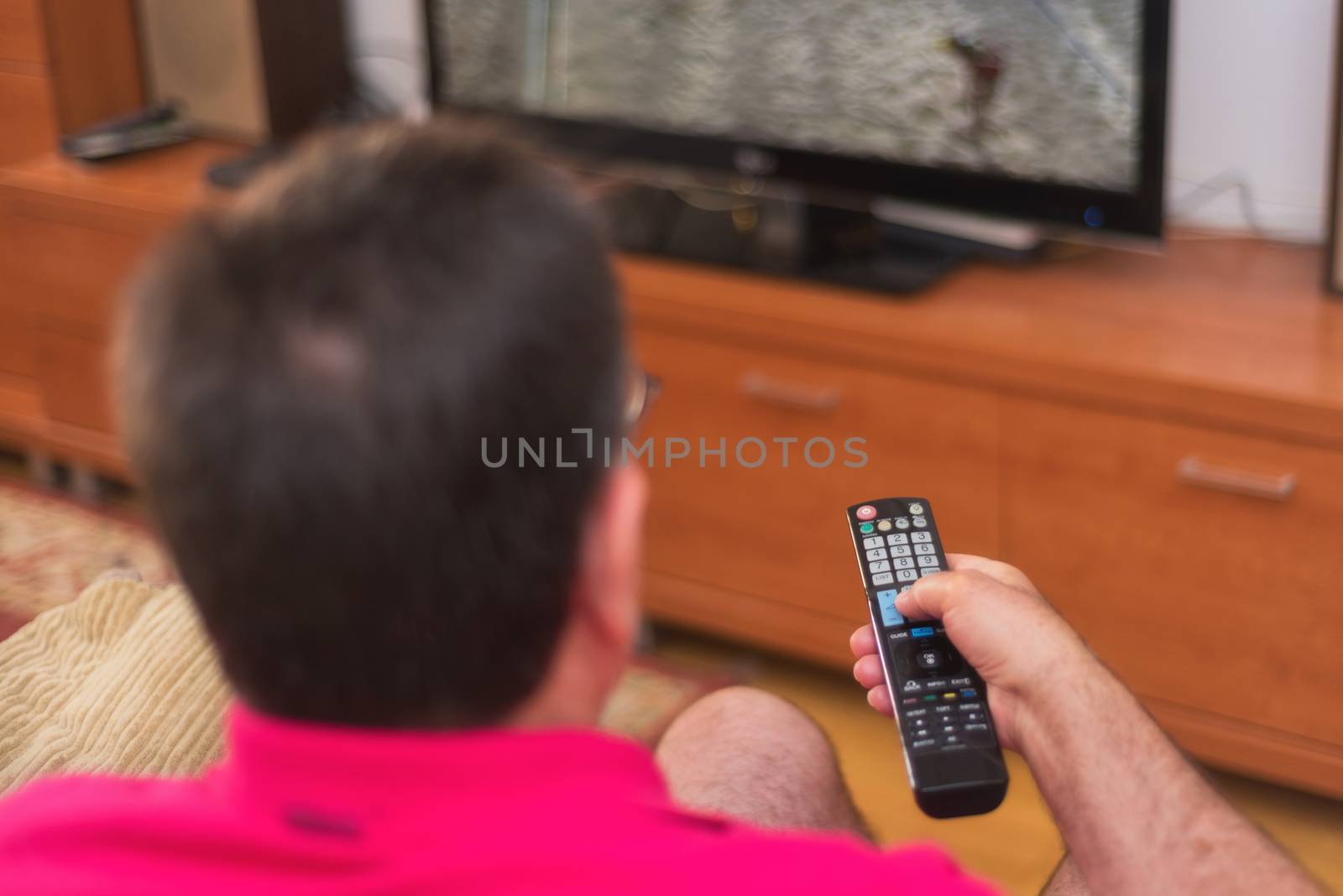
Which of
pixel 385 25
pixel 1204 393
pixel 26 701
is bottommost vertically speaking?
pixel 1204 393

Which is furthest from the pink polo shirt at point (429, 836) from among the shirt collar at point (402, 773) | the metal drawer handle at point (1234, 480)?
the metal drawer handle at point (1234, 480)

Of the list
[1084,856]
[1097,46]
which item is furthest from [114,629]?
[1097,46]

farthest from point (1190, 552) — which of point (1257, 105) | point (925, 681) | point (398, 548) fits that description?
point (398, 548)

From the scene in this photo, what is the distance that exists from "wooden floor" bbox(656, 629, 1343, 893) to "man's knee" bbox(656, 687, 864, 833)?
55 centimetres

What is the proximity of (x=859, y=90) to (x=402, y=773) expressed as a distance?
168 centimetres

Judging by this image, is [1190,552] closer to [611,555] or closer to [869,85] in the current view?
[869,85]

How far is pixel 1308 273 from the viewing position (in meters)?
1.97

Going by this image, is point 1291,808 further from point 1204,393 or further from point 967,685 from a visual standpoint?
point 967,685

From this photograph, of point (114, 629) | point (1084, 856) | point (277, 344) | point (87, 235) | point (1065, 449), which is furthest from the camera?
point (87, 235)

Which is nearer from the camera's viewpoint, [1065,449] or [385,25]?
[1065,449]

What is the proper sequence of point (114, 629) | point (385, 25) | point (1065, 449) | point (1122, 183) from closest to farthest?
point (114, 629) → point (1065, 449) → point (1122, 183) → point (385, 25)

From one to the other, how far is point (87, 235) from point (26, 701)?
177cm

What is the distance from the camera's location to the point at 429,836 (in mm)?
581

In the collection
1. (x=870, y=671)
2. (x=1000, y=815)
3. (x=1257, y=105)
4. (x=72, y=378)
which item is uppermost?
(x=1257, y=105)
